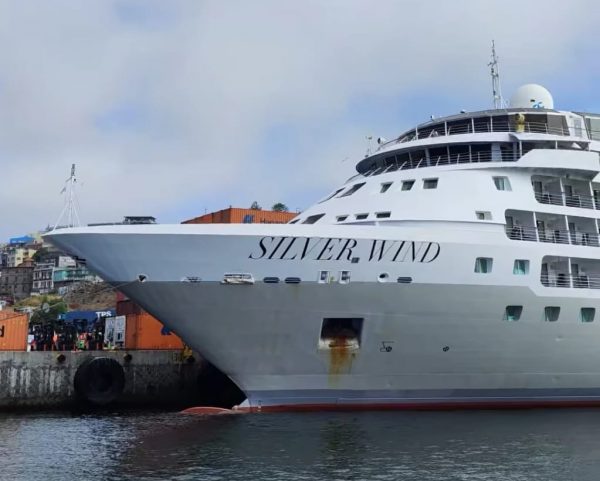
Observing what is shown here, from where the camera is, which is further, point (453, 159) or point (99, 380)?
point (99, 380)

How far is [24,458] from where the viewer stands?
15.1 metres

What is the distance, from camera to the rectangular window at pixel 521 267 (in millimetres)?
19641

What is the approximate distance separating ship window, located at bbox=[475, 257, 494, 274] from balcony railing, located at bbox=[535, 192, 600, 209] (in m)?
3.73

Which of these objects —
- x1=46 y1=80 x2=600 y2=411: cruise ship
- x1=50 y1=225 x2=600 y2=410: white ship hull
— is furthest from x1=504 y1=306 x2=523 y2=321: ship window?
x1=50 y1=225 x2=600 y2=410: white ship hull

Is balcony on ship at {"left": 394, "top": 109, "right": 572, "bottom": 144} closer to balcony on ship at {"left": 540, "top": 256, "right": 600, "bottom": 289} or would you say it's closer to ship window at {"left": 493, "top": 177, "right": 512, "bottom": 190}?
ship window at {"left": 493, "top": 177, "right": 512, "bottom": 190}

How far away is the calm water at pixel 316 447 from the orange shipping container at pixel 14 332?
6.59m

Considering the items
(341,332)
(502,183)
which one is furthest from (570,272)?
(341,332)

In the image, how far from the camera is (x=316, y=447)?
51.2 ft

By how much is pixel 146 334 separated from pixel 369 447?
677 inches

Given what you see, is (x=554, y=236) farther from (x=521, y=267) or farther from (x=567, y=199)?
(x=521, y=267)

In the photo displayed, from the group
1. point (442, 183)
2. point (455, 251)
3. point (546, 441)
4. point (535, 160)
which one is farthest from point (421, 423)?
point (535, 160)

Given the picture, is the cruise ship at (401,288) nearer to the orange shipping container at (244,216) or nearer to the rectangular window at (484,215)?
the rectangular window at (484,215)

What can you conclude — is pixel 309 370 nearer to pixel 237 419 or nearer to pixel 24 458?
pixel 237 419

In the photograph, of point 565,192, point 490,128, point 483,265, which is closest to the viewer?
point 483,265
